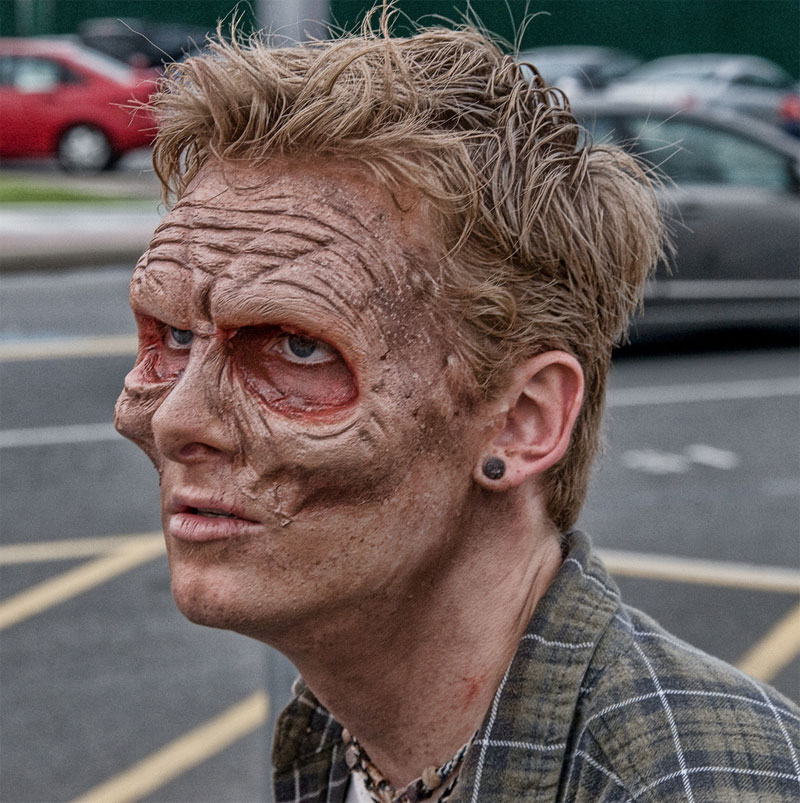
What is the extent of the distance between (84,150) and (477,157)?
19.7 meters

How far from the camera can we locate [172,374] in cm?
192

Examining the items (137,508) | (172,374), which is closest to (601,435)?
(172,374)

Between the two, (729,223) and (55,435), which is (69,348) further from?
(729,223)

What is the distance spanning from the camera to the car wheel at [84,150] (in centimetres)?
2033

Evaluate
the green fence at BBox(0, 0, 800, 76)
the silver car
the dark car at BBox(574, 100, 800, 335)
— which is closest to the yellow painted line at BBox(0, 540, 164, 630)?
the dark car at BBox(574, 100, 800, 335)

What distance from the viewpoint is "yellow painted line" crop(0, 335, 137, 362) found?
34.7 feet

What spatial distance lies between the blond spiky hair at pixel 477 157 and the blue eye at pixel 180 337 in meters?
0.24

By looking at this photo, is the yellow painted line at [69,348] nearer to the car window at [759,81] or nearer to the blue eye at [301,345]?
the blue eye at [301,345]

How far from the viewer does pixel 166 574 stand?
6.29m

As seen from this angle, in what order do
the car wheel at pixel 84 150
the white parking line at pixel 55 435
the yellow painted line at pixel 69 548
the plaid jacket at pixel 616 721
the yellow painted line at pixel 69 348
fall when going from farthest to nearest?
the car wheel at pixel 84 150
the yellow painted line at pixel 69 348
the white parking line at pixel 55 435
the yellow painted line at pixel 69 548
the plaid jacket at pixel 616 721

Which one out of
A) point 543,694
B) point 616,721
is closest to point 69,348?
point 543,694

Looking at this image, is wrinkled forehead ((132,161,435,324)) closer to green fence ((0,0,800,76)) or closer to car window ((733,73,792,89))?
car window ((733,73,792,89))

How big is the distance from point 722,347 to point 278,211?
10.1m

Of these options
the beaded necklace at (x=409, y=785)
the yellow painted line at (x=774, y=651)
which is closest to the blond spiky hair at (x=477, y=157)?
the beaded necklace at (x=409, y=785)
